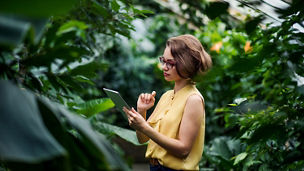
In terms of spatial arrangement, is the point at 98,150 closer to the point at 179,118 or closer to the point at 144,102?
the point at 179,118

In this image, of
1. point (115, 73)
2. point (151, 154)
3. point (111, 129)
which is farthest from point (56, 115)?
point (115, 73)

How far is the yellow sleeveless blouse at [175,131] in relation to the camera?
151 centimetres

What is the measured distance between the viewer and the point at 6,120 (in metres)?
0.55

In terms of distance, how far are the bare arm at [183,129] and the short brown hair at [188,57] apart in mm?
141

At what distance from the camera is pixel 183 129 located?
58.8 inches

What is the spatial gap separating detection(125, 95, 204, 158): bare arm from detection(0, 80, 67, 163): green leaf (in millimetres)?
903

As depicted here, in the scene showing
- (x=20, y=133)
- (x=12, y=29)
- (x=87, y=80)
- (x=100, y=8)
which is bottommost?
(x=87, y=80)

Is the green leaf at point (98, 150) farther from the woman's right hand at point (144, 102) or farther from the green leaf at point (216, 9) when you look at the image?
the woman's right hand at point (144, 102)

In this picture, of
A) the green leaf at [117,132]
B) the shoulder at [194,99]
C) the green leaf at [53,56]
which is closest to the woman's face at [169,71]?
the shoulder at [194,99]

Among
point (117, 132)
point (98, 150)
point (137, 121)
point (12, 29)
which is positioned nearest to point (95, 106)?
point (117, 132)

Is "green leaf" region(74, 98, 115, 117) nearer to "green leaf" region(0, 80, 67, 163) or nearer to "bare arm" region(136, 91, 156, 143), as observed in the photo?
"bare arm" region(136, 91, 156, 143)

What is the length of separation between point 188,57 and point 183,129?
341 millimetres


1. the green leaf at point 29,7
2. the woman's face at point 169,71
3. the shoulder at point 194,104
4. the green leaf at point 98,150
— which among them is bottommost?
the shoulder at point 194,104

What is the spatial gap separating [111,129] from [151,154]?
775 millimetres
